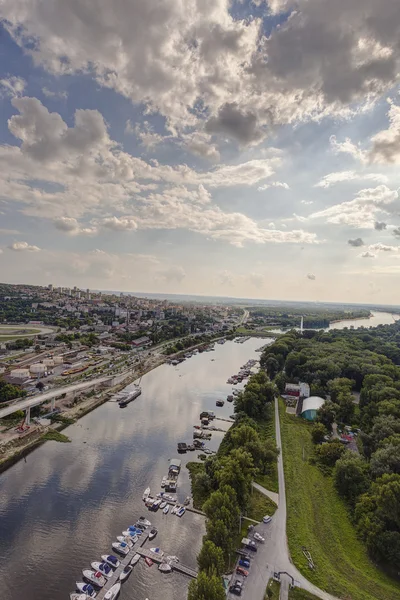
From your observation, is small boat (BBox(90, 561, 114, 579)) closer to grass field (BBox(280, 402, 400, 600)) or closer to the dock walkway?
the dock walkway

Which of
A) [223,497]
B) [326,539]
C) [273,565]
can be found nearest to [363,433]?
[326,539]

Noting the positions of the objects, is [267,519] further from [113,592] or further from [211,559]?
[113,592]

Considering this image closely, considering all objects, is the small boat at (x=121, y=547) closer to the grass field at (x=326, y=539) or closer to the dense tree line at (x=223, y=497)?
the dense tree line at (x=223, y=497)

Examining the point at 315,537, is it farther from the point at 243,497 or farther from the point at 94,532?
the point at 94,532

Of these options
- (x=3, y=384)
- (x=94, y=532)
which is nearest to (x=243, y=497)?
(x=94, y=532)

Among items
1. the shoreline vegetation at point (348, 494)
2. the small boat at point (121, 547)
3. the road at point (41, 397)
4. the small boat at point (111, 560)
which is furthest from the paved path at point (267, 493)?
the road at point (41, 397)

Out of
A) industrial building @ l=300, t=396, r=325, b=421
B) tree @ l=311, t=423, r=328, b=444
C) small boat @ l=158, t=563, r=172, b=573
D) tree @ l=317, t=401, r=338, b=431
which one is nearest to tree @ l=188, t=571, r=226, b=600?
small boat @ l=158, t=563, r=172, b=573
